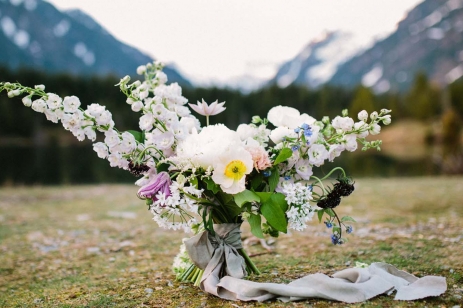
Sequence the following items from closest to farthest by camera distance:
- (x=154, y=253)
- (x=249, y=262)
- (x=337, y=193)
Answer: (x=337, y=193), (x=249, y=262), (x=154, y=253)

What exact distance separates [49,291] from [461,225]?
5.76 m

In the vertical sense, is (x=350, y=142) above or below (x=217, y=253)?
above

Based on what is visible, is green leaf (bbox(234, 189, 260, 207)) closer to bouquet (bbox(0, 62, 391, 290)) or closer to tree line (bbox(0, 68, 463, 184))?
bouquet (bbox(0, 62, 391, 290))

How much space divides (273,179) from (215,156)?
1.76ft

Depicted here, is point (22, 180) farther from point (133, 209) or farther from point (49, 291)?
point (49, 291)

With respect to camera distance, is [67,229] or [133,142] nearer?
[133,142]

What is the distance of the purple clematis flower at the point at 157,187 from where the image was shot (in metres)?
3.49

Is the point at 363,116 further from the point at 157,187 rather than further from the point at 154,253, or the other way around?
the point at 154,253

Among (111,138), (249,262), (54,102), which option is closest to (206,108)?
(111,138)

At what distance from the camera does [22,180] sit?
21.5 metres

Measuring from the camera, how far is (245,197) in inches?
135

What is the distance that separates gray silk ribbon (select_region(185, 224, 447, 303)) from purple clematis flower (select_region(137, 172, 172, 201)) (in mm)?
600

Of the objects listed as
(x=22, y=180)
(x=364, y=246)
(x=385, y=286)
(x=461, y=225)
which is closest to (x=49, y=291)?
(x=385, y=286)

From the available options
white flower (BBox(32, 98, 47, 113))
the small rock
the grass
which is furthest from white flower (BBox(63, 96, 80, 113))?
the small rock
